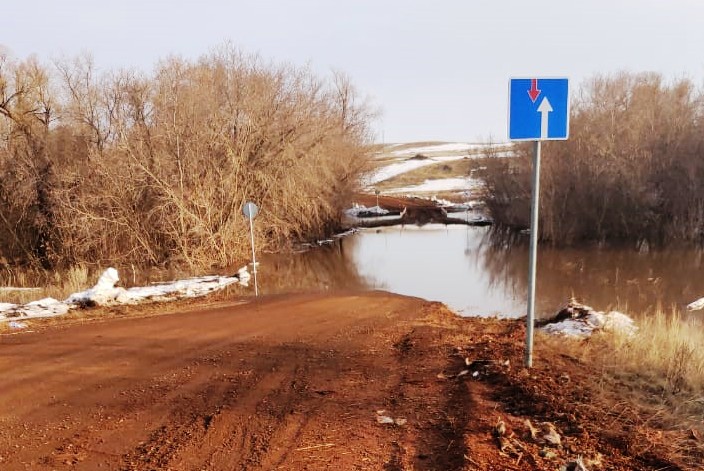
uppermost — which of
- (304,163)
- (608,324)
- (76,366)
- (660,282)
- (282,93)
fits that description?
(282,93)

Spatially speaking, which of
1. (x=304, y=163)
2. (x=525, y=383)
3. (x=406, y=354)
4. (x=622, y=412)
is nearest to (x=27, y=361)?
(x=406, y=354)

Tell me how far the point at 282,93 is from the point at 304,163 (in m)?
4.07

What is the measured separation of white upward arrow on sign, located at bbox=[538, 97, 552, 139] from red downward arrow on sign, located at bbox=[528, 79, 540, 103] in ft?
0.29

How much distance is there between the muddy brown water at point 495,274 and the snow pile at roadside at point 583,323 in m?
3.94

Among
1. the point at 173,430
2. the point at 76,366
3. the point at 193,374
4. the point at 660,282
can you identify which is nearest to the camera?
the point at 173,430

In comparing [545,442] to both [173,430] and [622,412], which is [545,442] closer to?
[622,412]

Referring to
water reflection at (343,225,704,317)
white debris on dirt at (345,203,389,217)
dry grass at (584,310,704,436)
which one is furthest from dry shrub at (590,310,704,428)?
white debris on dirt at (345,203,389,217)

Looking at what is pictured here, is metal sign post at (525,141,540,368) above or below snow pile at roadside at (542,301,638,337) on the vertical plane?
above

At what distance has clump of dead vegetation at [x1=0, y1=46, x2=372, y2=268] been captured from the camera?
23.1 metres

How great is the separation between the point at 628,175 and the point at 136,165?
28.3 m

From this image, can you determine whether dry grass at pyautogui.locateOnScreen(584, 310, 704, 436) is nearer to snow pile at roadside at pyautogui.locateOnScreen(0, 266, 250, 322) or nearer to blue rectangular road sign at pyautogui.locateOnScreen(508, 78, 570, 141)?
blue rectangular road sign at pyautogui.locateOnScreen(508, 78, 570, 141)

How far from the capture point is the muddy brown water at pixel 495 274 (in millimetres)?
17781

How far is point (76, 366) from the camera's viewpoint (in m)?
6.97

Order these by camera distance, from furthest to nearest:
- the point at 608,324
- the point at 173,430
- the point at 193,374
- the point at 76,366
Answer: the point at 608,324 → the point at 76,366 → the point at 193,374 → the point at 173,430
